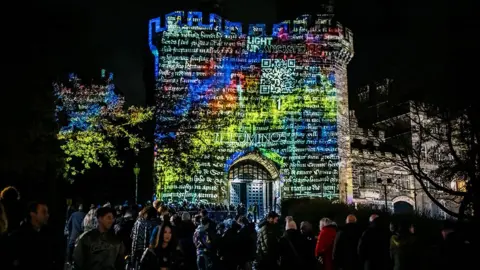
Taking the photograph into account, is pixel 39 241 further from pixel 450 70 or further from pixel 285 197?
pixel 285 197

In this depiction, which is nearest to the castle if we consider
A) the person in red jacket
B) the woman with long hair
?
the person in red jacket

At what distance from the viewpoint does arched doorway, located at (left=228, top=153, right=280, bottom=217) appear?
34812 mm

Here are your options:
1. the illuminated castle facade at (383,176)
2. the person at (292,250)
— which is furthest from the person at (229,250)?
the illuminated castle facade at (383,176)

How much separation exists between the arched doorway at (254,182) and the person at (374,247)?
82.2ft

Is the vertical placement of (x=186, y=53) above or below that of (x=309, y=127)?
Answer: above

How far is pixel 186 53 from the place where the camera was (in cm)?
3341

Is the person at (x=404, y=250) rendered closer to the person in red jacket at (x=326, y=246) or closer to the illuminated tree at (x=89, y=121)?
the person in red jacket at (x=326, y=246)

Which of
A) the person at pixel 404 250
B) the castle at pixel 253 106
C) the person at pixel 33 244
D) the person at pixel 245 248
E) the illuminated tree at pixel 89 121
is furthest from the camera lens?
the castle at pixel 253 106

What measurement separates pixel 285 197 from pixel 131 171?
30.0 ft

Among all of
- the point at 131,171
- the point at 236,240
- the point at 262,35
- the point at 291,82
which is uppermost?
the point at 262,35

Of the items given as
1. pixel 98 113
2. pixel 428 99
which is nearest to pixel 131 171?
pixel 98 113

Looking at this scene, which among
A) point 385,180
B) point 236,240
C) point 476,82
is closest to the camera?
point 236,240

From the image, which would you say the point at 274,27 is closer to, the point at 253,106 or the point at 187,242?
the point at 253,106

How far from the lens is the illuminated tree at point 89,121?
81.4ft
